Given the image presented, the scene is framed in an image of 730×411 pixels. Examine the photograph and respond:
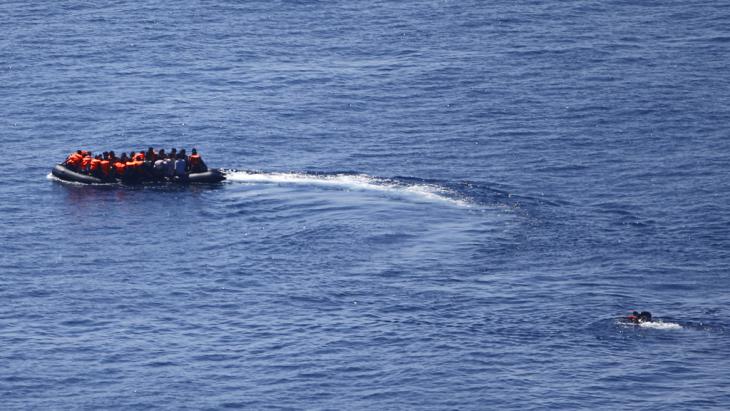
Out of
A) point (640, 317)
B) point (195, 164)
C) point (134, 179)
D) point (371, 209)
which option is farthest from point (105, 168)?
point (640, 317)

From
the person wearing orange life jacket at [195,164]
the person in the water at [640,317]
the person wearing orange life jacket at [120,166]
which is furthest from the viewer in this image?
the person wearing orange life jacket at [120,166]

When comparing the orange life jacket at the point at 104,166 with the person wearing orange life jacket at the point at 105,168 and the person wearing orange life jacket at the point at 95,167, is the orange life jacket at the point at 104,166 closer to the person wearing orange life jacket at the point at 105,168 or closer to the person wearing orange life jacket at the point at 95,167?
the person wearing orange life jacket at the point at 105,168

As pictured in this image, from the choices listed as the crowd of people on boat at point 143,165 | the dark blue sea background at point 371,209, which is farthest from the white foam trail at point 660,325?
the crowd of people on boat at point 143,165

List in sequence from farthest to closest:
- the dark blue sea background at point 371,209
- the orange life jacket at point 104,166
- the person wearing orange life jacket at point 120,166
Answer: the orange life jacket at point 104,166 → the person wearing orange life jacket at point 120,166 → the dark blue sea background at point 371,209

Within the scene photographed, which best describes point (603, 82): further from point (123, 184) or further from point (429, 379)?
point (429, 379)

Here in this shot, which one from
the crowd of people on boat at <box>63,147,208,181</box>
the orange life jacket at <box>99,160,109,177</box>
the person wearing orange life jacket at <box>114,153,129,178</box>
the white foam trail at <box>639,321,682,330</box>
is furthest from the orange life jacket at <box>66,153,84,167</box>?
the white foam trail at <box>639,321,682,330</box>

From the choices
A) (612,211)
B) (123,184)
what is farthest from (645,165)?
(123,184)

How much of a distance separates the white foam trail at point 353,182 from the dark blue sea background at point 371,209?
1.54ft

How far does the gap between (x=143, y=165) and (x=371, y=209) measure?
829 inches

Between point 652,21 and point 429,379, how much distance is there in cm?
8785

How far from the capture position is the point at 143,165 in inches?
4973

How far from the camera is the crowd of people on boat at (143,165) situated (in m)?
126

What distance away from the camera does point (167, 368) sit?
92438 mm

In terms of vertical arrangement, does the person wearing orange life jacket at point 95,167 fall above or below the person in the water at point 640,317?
above
